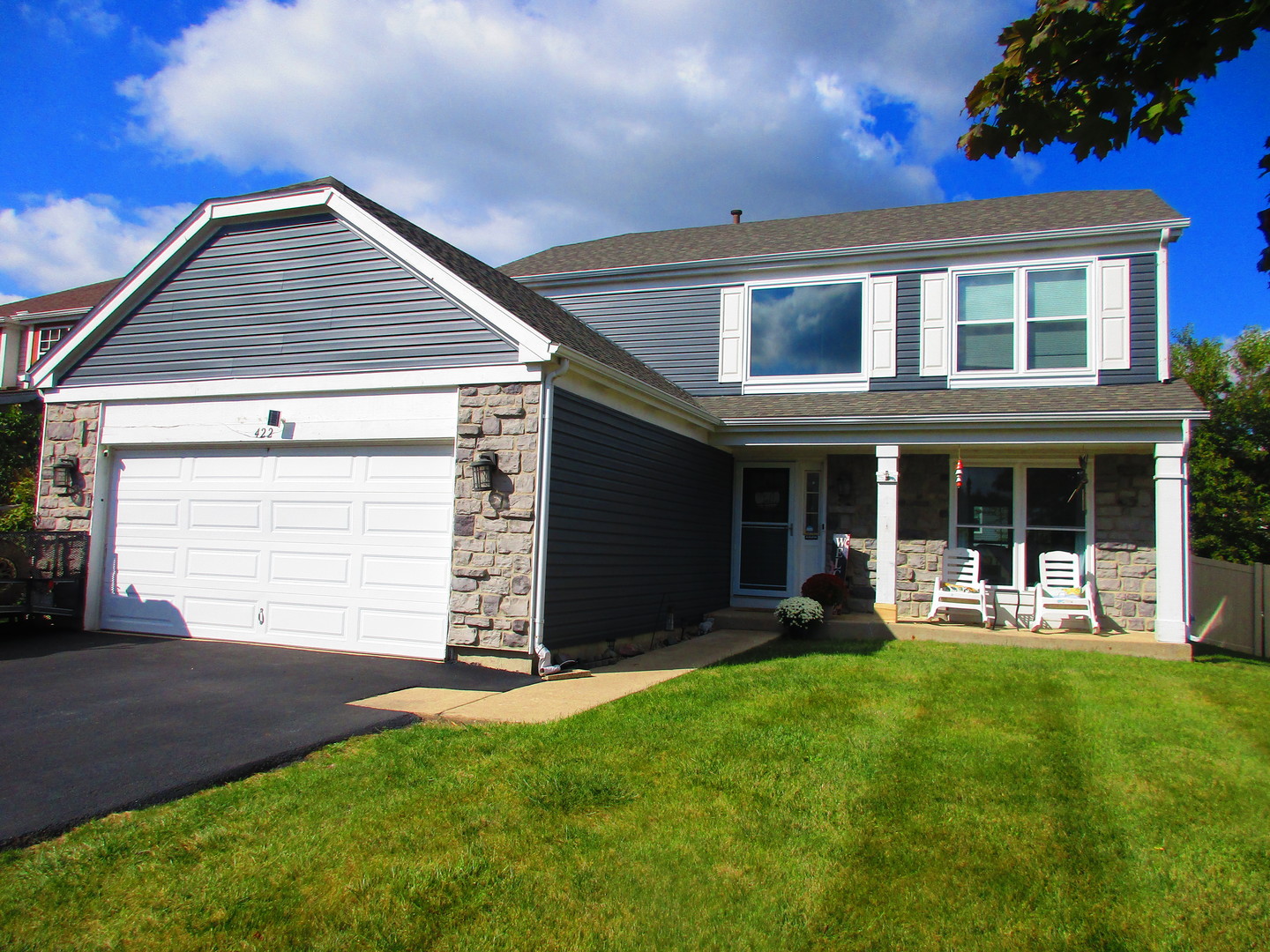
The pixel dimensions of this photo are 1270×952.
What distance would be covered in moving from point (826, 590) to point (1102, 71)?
840 cm

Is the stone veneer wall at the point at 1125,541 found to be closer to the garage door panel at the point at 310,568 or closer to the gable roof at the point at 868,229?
the gable roof at the point at 868,229

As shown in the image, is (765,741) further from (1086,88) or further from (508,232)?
(508,232)

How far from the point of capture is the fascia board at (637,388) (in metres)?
7.65

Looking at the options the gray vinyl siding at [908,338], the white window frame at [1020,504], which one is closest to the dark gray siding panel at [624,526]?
the gray vinyl siding at [908,338]

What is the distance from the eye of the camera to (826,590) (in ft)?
35.8

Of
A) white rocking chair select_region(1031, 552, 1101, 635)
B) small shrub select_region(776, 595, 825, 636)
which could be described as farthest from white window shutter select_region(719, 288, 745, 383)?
white rocking chair select_region(1031, 552, 1101, 635)

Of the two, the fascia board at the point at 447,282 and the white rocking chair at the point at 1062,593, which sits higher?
the fascia board at the point at 447,282

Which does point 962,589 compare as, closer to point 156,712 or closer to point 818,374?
point 818,374

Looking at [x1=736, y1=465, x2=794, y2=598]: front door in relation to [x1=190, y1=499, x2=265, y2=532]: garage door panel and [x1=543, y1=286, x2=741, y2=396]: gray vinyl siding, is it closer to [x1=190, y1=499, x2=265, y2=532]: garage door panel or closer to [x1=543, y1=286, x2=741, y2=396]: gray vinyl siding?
[x1=543, y1=286, x2=741, y2=396]: gray vinyl siding

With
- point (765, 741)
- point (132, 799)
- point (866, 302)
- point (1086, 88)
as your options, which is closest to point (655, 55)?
point (866, 302)

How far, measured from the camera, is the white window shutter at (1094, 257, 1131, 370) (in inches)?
425

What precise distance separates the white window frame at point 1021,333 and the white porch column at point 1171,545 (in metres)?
1.70

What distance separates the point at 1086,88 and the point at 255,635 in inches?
341

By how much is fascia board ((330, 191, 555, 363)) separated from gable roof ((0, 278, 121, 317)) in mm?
14508
